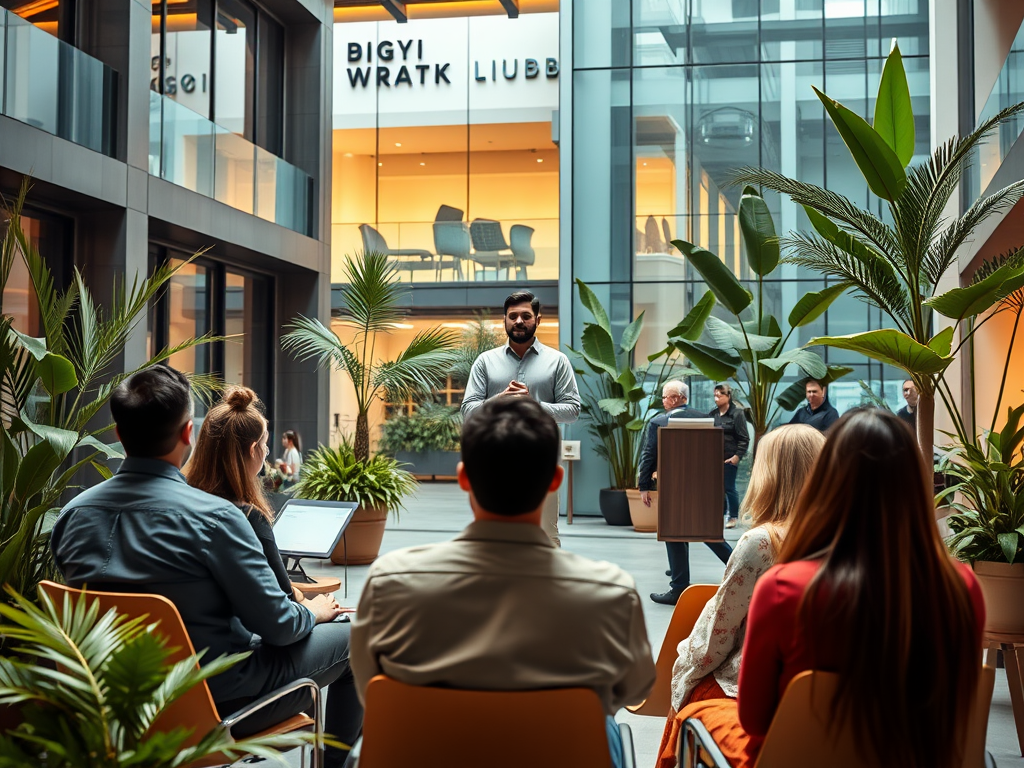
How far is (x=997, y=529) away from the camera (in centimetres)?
425

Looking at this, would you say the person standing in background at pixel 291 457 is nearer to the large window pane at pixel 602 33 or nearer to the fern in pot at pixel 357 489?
the fern in pot at pixel 357 489

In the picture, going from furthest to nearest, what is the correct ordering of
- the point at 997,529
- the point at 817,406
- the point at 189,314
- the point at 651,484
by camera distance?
1. the point at 189,314
2. the point at 817,406
3. the point at 651,484
4. the point at 997,529

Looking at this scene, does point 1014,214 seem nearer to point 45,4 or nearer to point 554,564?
point 554,564

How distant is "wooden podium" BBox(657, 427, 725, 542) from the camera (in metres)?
6.26

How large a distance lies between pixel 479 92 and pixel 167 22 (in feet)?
36.0

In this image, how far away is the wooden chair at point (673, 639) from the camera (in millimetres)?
2822

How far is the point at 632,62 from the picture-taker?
1316cm

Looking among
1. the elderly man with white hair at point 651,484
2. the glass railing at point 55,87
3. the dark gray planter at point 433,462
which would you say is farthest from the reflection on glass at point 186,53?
the dark gray planter at point 433,462

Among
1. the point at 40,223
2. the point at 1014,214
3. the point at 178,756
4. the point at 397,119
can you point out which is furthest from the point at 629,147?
the point at 178,756

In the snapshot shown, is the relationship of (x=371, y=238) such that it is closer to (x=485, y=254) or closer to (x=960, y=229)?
(x=485, y=254)

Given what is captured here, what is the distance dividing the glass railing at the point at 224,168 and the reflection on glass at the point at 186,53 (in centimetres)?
45

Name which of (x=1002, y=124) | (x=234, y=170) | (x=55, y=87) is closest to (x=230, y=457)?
(x=55, y=87)

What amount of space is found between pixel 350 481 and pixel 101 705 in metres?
6.74

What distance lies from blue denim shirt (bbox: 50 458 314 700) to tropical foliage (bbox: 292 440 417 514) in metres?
5.72
